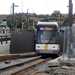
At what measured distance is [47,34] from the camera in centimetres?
2617

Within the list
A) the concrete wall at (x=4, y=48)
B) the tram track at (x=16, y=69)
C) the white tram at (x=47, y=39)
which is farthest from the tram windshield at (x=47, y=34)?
the tram track at (x=16, y=69)

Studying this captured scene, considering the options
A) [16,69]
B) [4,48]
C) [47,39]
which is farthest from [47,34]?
[16,69]

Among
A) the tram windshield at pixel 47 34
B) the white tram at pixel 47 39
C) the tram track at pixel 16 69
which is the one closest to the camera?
the tram track at pixel 16 69

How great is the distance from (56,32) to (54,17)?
400 ft

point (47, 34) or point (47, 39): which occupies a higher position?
point (47, 34)

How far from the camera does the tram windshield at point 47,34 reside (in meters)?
26.1

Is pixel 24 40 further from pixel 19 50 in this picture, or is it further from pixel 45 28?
pixel 45 28

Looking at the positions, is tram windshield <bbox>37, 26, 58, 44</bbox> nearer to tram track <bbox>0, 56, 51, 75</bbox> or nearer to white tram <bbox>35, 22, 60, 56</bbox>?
white tram <bbox>35, 22, 60, 56</bbox>

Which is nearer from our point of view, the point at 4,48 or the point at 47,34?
the point at 47,34

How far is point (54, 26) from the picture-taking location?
26.2m

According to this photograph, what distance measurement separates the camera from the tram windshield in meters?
26.1

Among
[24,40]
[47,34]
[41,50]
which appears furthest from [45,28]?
[24,40]

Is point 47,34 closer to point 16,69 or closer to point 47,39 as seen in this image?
point 47,39

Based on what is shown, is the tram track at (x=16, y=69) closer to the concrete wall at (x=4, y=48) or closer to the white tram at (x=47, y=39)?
the white tram at (x=47, y=39)
